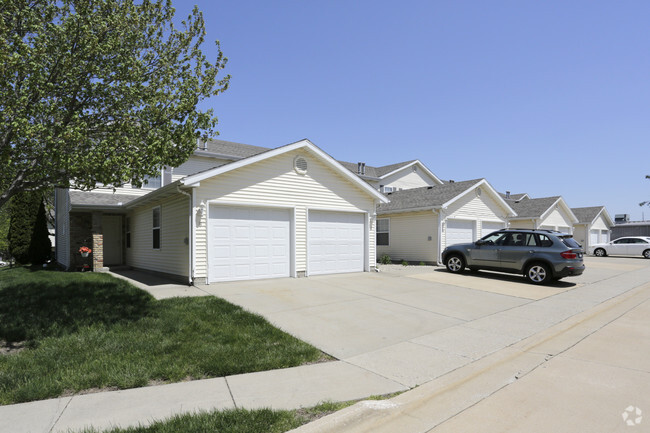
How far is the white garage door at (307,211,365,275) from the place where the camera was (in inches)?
524

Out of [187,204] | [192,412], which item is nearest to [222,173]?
[187,204]

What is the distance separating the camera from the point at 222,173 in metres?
11.2

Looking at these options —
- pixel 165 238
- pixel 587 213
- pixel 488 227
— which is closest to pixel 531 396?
pixel 165 238

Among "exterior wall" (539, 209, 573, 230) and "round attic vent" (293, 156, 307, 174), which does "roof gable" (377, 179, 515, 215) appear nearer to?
"exterior wall" (539, 209, 573, 230)

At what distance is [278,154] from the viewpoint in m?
12.3

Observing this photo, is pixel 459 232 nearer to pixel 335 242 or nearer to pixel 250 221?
pixel 335 242

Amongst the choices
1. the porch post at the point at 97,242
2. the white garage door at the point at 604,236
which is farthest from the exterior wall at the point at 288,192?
the white garage door at the point at 604,236

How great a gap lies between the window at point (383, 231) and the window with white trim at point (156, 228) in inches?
481

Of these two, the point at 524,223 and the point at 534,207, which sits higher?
the point at 534,207

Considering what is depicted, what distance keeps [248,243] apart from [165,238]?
10.4 feet

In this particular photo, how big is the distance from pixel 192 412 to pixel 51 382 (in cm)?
190

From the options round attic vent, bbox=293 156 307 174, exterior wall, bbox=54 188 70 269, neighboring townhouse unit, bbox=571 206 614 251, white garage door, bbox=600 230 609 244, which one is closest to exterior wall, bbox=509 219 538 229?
neighboring townhouse unit, bbox=571 206 614 251

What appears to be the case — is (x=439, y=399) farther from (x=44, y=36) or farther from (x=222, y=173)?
(x=222, y=173)

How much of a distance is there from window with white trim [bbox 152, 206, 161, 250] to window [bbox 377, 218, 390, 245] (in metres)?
12.2
